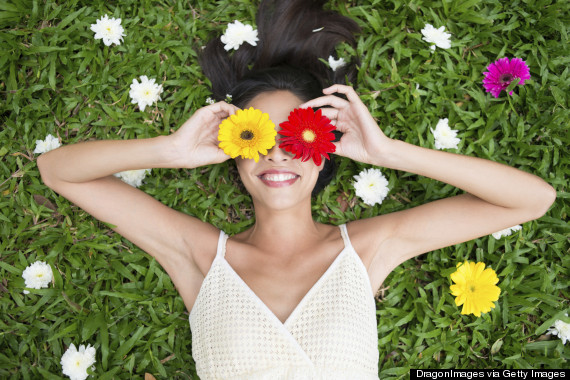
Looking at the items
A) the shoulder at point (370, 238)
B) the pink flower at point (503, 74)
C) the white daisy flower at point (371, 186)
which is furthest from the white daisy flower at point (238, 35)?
the pink flower at point (503, 74)

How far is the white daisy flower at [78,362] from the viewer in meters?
2.60

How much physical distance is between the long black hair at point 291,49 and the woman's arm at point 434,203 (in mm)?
413

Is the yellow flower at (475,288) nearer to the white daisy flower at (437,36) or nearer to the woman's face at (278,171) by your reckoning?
the woman's face at (278,171)

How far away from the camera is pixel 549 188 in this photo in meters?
2.24

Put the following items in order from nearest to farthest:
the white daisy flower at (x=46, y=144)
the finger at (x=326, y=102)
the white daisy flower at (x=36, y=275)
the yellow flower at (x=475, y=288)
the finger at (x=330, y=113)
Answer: the finger at (x=326, y=102)
the finger at (x=330, y=113)
the yellow flower at (x=475, y=288)
the white daisy flower at (x=36, y=275)
the white daisy flower at (x=46, y=144)

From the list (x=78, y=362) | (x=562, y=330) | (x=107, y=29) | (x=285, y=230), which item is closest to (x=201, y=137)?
(x=285, y=230)

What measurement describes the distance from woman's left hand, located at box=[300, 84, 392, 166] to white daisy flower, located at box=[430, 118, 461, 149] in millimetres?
619

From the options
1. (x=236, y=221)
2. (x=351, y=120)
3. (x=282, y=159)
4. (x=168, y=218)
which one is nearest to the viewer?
(x=282, y=159)

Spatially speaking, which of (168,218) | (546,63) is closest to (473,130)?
(546,63)

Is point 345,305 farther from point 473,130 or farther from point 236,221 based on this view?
point 473,130

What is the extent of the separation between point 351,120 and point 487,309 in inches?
47.9

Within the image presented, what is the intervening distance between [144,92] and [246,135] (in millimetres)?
1046

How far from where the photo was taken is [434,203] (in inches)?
94.0


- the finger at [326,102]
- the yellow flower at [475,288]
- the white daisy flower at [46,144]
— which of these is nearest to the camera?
the finger at [326,102]
